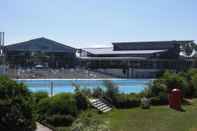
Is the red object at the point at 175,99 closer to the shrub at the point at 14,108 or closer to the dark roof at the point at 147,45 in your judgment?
the shrub at the point at 14,108

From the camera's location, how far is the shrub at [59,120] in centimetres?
1324

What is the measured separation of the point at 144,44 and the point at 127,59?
11816 mm

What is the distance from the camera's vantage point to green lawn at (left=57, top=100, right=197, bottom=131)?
42.5 feet

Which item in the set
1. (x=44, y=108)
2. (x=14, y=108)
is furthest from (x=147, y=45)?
(x=14, y=108)

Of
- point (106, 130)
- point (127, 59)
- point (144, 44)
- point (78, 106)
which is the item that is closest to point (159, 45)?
point (144, 44)

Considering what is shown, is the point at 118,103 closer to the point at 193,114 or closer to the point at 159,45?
the point at 193,114

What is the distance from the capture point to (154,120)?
1478 centimetres

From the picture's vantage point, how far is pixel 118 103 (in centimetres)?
1995

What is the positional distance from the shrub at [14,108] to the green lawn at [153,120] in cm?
275

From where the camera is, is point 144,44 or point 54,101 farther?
point 144,44

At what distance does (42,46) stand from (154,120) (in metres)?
50.2

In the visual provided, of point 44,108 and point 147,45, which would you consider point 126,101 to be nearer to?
point 44,108

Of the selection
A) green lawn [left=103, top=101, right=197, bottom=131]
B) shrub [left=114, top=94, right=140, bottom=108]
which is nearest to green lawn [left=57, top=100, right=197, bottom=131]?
green lawn [left=103, top=101, right=197, bottom=131]

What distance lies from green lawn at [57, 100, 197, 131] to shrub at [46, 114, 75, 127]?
3.77 feet
